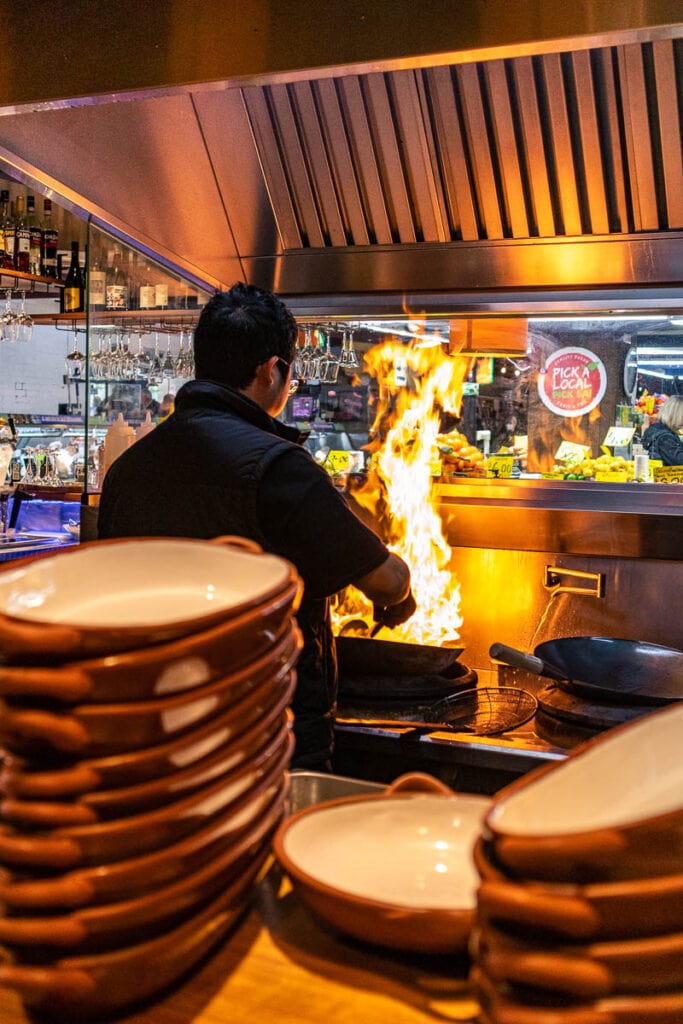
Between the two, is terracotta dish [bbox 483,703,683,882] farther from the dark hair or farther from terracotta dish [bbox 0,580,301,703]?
the dark hair

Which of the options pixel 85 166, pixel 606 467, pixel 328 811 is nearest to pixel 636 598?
pixel 606 467

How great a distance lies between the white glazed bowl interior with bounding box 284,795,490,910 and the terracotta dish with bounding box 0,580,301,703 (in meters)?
0.23

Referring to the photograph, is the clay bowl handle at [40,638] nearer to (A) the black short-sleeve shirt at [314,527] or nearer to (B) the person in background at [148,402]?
(A) the black short-sleeve shirt at [314,527]

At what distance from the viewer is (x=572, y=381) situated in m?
4.05

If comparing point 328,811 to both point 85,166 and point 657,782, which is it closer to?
point 657,782

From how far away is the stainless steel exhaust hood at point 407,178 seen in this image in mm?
2639

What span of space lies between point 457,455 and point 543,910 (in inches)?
123

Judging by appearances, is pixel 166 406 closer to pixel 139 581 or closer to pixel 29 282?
pixel 139 581

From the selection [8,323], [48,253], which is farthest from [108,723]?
[48,253]

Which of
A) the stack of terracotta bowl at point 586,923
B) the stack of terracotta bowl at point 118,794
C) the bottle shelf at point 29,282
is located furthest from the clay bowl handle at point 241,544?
the bottle shelf at point 29,282

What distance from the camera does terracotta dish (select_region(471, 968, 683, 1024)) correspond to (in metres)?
0.60

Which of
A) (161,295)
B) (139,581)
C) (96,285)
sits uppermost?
(161,295)

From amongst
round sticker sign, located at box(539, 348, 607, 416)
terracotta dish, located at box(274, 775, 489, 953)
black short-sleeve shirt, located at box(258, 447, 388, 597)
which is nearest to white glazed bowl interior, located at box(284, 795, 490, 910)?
terracotta dish, located at box(274, 775, 489, 953)

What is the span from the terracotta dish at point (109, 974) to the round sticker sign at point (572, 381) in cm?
349
